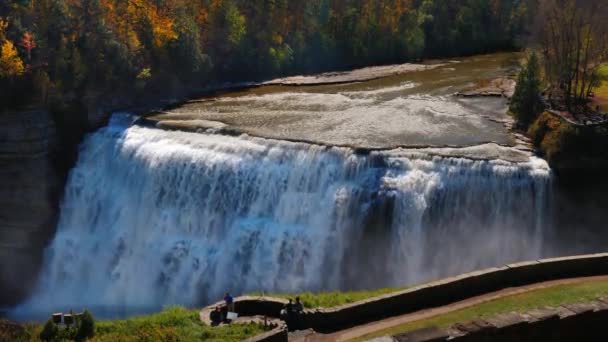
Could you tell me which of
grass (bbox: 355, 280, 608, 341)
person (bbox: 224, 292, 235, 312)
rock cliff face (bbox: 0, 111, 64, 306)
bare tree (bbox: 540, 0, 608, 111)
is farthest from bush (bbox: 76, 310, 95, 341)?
bare tree (bbox: 540, 0, 608, 111)

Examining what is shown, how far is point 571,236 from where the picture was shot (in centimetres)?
2452

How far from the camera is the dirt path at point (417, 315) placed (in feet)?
51.8

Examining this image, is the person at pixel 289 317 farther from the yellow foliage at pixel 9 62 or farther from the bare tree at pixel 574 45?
the yellow foliage at pixel 9 62

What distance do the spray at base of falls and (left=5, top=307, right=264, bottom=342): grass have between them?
8402 mm

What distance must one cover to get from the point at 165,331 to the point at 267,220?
10.6 metres

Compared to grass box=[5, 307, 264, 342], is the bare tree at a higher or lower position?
higher

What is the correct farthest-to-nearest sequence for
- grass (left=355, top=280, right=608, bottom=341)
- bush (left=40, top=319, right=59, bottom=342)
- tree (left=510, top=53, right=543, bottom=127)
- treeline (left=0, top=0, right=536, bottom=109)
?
treeline (left=0, top=0, right=536, bottom=109)
tree (left=510, top=53, right=543, bottom=127)
bush (left=40, top=319, right=59, bottom=342)
grass (left=355, top=280, right=608, bottom=341)

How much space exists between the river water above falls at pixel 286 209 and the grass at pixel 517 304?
25.4ft

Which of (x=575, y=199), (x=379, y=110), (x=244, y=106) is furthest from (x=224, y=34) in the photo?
(x=575, y=199)

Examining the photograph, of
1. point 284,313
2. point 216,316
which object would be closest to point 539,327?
point 284,313

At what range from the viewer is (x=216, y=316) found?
17.5m

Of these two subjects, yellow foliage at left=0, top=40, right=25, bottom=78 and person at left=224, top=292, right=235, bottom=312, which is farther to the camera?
yellow foliage at left=0, top=40, right=25, bottom=78

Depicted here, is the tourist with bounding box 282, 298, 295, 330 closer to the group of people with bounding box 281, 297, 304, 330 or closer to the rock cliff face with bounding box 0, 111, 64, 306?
the group of people with bounding box 281, 297, 304, 330

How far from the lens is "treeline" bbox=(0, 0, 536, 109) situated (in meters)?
31.9
